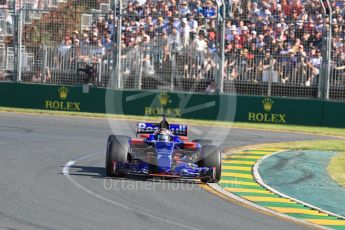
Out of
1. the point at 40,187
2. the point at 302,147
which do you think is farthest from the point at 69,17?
the point at 40,187

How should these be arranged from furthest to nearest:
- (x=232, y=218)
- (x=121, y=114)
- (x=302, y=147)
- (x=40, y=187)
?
1. (x=121, y=114)
2. (x=302, y=147)
3. (x=40, y=187)
4. (x=232, y=218)

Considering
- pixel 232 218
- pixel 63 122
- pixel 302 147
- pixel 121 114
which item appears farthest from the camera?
pixel 121 114

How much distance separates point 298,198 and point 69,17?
17087 mm

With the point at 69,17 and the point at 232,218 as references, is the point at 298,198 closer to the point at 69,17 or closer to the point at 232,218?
the point at 232,218

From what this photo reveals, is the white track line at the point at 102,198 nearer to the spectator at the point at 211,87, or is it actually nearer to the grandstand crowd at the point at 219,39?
the grandstand crowd at the point at 219,39

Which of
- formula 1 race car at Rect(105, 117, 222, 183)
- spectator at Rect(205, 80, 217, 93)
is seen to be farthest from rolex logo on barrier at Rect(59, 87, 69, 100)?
formula 1 race car at Rect(105, 117, 222, 183)

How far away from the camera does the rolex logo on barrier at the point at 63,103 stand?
2855 centimetres

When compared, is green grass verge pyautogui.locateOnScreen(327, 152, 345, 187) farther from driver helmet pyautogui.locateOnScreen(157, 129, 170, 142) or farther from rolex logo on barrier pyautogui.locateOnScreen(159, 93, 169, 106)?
rolex logo on barrier pyautogui.locateOnScreen(159, 93, 169, 106)

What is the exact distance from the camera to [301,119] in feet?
88.9

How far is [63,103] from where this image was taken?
28.7 meters

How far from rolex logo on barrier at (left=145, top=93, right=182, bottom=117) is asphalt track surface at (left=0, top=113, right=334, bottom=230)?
9.24m

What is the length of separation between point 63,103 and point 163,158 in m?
15.4

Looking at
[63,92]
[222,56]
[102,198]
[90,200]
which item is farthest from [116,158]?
[63,92]

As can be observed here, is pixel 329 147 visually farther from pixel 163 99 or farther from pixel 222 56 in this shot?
pixel 163 99
